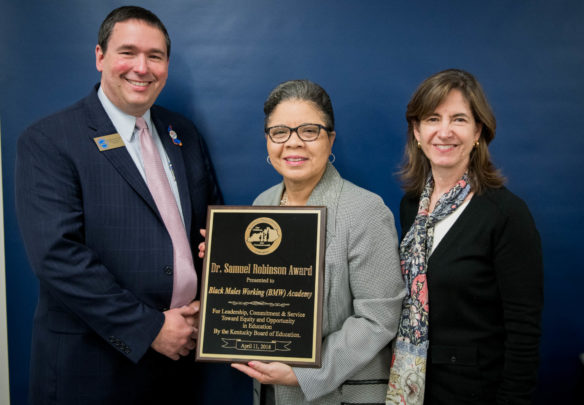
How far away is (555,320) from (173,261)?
2.00 meters

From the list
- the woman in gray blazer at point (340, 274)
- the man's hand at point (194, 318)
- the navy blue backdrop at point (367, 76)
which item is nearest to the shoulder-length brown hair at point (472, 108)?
the woman in gray blazer at point (340, 274)

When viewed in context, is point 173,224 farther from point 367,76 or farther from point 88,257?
point 367,76

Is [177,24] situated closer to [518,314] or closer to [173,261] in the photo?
[173,261]

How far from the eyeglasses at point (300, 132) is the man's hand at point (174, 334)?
2.77 ft

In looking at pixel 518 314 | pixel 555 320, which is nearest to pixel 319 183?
pixel 518 314

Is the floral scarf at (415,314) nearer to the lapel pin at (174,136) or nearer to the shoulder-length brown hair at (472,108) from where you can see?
the shoulder-length brown hair at (472,108)

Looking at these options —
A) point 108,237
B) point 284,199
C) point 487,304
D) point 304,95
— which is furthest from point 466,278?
point 108,237

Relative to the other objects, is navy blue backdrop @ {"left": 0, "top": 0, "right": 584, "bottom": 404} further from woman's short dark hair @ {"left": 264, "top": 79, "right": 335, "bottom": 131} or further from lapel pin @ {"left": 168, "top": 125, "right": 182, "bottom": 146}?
woman's short dark hair @ {"left": 264, "top": 79, "right": 335, "bottom": 131}

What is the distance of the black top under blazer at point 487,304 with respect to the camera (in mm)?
1497

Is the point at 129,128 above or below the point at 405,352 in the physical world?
above

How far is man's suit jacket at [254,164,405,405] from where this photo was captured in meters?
1.48

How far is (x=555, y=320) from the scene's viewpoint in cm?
219

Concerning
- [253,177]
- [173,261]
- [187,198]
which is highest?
[253,177]

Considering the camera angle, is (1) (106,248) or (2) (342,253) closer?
(2) (342,253)
